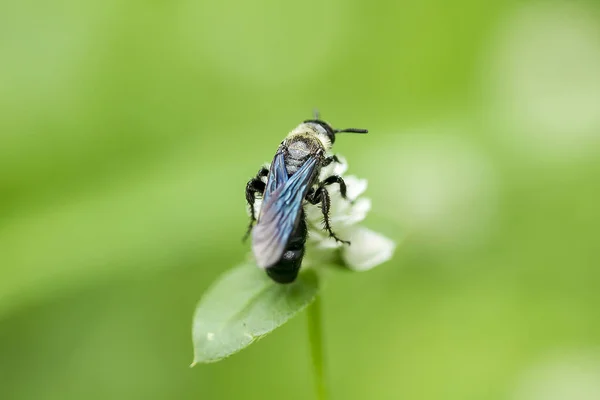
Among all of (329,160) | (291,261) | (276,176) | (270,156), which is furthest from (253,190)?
(270,156)

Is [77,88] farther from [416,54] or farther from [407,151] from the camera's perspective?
[416,54]

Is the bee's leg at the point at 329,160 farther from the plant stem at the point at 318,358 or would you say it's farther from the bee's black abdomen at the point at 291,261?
the plant stem at the point at 318,358

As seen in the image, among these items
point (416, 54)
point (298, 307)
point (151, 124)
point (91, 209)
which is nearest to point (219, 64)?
point (151, 124)

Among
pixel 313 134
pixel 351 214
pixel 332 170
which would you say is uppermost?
pixel 313 134

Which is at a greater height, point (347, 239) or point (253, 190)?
point (253, 190)

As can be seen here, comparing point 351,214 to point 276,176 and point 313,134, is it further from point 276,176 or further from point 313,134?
point 313,134

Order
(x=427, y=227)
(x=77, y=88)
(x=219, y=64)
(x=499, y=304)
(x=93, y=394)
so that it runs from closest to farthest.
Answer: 1. (x=93, y=394)
2. (x=499, y=304)
3. (x=427, y=227)
4. (x=77, y=88)
5. (x=219, y=64)

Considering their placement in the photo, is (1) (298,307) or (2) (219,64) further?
(2) (219,64)
